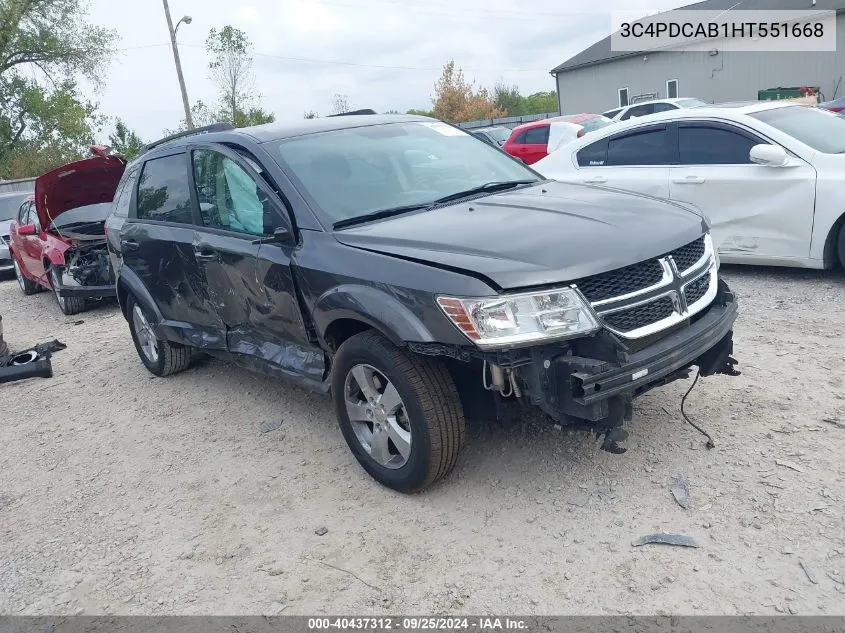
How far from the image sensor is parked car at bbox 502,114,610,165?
15586 mm

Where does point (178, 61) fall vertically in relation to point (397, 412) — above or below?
above

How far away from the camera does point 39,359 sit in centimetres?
697

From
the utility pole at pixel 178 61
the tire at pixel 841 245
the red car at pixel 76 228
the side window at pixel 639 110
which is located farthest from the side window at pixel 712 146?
the utility pole at pixel 178 61

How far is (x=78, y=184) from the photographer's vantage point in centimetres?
876

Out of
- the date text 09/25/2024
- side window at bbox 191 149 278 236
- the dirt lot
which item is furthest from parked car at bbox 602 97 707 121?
the date text 09/25/2024

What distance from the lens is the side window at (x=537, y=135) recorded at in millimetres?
15938

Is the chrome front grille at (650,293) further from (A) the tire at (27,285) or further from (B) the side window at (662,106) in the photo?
(B) the side window at (662,106)

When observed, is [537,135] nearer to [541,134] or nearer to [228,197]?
[541,134]

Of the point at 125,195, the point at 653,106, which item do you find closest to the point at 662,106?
the point at 653,106

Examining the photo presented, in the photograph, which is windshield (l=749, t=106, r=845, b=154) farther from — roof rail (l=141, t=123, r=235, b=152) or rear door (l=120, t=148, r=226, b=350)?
rear door (l=120, t=148, r=226, b=350)

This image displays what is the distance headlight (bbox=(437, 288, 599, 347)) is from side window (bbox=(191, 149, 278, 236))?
1481 millimetres

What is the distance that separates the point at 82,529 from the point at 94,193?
6.22 m

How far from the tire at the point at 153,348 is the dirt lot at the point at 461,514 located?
2.82 feet

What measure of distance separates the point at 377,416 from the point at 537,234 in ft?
→ 3.88
